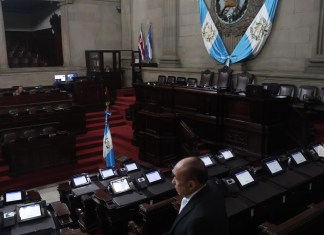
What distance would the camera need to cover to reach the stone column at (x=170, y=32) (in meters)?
10.8

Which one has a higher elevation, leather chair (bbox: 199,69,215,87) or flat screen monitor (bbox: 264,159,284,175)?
leather chair (bbox: 199,69,215,87)

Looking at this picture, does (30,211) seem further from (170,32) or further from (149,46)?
(149,46)

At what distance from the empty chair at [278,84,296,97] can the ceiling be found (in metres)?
10.8

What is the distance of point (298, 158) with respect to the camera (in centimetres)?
409

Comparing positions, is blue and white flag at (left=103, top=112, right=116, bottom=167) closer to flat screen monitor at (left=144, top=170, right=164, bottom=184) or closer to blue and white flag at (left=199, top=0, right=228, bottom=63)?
flat screen monitor at (left=144, top=170, right=164, bottom=184)

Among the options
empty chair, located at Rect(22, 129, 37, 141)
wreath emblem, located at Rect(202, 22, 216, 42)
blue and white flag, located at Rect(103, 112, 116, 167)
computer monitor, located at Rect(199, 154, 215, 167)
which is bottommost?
blue and white flag, located at Rect(103, 112, 116, 167)

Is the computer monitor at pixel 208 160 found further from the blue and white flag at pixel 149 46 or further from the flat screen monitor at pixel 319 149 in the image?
the blue and white flag at pixel 149 46

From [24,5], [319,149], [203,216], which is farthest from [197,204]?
[24,5]

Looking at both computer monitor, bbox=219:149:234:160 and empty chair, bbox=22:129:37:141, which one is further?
empty chair, bbox=22:129:37:141

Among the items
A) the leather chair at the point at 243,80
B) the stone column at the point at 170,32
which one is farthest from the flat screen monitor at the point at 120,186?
the stone column at the point at 170,32

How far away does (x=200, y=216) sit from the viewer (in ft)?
5.20

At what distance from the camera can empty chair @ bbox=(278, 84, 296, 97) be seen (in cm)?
708

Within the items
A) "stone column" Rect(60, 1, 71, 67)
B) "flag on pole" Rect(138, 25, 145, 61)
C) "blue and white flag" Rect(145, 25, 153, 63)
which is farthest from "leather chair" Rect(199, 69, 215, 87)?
"stone column" Rect(60, 1, 71, 67)

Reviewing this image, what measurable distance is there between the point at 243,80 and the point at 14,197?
6.29m
